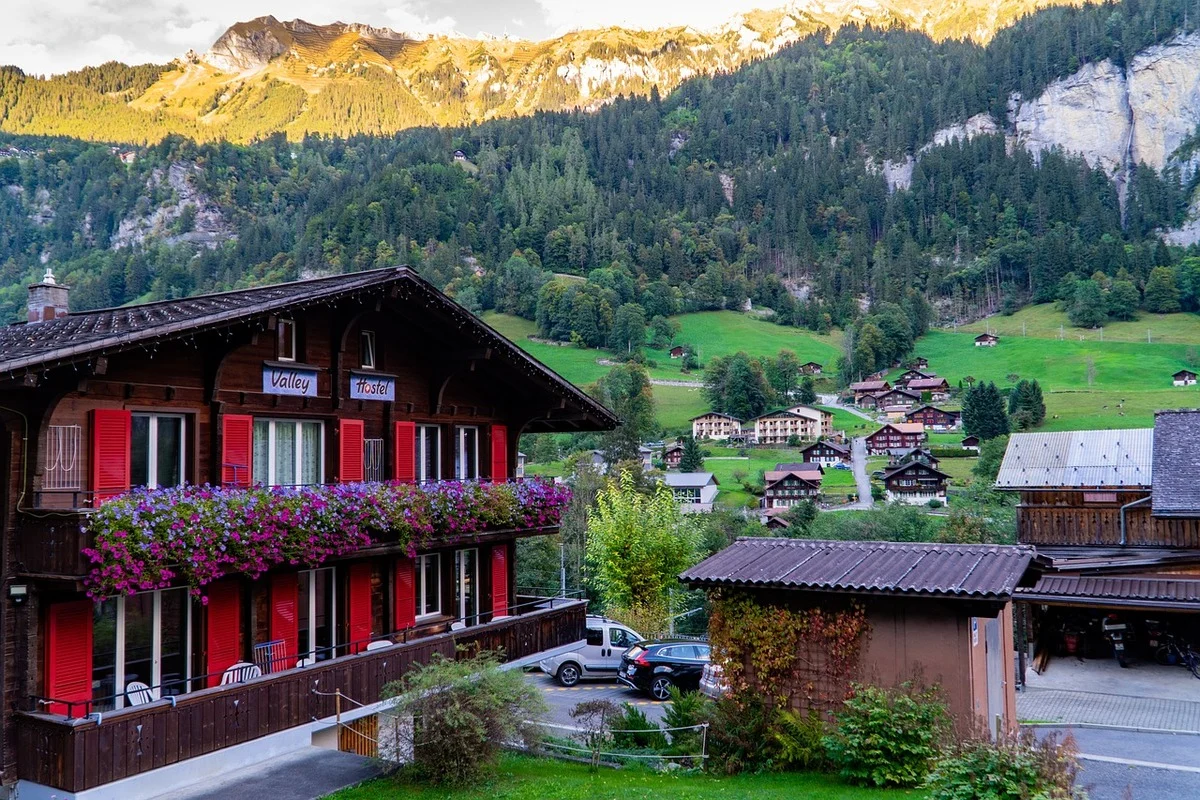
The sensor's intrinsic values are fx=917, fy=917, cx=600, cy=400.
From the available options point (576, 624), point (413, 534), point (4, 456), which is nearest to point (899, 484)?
point (576, 624)

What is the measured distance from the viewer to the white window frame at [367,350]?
1681 centimetres

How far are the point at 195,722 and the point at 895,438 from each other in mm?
106325

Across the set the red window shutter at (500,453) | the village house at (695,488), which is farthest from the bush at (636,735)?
the village house at (695,488)

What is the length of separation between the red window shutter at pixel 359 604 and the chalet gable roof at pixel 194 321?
4.87 metres

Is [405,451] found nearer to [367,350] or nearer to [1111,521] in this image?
[367,350]

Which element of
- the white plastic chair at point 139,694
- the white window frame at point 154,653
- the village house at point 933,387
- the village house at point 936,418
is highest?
the village house at point 933,387

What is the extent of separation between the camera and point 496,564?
66.0 feet

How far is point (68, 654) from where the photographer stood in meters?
12.0

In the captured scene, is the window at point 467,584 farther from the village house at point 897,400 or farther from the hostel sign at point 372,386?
the village house at point 897,400

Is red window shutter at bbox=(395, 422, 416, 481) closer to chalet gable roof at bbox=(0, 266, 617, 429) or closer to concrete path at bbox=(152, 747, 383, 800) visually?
chalet gable roof at bbox=(0, 266, 617, 429)

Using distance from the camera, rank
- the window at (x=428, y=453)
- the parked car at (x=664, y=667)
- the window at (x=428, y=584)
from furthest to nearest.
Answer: the parked car at (x=664, y=667) < the window at (x=428, y=453) < the window at (x=428, y=584)

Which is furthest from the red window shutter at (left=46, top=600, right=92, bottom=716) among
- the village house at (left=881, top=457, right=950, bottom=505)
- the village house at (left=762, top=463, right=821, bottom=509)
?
the village house at (left=881, top=457, right=950, bottom=505)

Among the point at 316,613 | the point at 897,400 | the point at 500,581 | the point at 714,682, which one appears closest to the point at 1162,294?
the point at 897,400

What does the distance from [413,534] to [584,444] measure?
3380 inches
